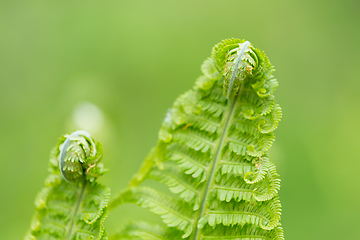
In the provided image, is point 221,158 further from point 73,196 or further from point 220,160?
point 73,196

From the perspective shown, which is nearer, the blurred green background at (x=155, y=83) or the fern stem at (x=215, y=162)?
the fern stem at (x=215, y=162)

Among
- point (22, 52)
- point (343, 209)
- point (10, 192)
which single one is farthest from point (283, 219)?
point (22, 52)

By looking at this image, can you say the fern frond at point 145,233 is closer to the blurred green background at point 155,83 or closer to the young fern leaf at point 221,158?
the young fern leaf at point 221,158

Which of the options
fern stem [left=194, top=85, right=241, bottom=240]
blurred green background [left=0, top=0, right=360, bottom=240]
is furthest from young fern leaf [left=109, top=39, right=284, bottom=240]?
blurred green background [left=0, top=0, right=360, bottom=240]

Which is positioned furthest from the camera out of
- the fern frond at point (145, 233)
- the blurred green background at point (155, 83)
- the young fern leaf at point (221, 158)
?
the blurred green background at point (155, 83)

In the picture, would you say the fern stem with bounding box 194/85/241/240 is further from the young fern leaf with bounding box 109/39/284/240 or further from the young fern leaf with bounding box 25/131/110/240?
the young fern leaf with bounding box 25/131/110/240

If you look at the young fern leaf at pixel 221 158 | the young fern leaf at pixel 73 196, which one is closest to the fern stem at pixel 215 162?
the young fern leaf at pixel 221 158

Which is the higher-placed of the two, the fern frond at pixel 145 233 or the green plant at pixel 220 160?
the green plant at pixel 220 160
